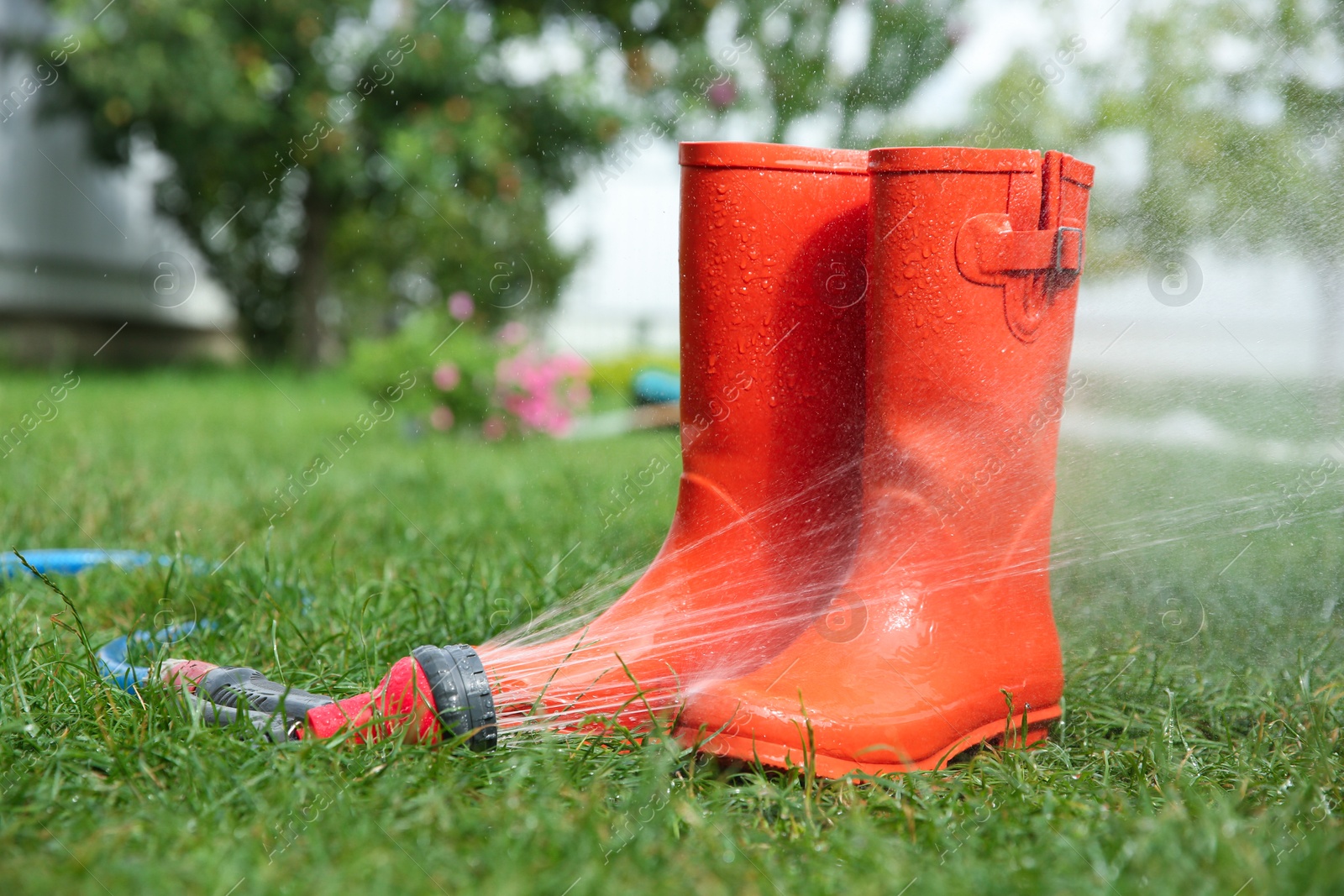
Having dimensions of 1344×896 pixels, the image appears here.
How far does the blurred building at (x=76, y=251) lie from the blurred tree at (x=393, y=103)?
0.55m

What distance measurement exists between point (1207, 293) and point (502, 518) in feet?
5.37

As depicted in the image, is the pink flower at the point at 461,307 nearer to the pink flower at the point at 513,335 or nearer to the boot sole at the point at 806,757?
the pink flower at the point at 513,335

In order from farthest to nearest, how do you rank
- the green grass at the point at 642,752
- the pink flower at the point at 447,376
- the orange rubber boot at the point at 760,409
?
the pink flower at the point at 447,376 < the orange rubber boot at the point at 760,409 < the green grass at the point at 642,752

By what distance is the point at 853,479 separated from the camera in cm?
156

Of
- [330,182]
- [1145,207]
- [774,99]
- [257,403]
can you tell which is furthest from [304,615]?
[330,182]

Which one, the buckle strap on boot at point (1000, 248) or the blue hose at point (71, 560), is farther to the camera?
the blue hose at point (71, 560)

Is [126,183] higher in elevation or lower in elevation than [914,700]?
higher

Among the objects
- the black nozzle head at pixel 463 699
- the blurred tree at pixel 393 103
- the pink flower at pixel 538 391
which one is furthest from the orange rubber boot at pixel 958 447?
the blurred tree at pixel 393 103

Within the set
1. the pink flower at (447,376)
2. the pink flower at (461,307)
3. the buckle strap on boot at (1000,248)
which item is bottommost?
the pink flower at (447,376)

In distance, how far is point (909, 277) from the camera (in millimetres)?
1373

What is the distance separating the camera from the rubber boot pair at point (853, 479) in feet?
4.29

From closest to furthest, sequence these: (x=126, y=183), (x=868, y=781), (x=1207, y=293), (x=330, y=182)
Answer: (x=868, y=781) → (x=1207, y=293) → (x=330, y=182) → (x=126, y=183)

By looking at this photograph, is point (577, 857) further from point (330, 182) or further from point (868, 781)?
point (330, 182)

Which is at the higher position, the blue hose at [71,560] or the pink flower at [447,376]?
the pink flower at [447,376]
